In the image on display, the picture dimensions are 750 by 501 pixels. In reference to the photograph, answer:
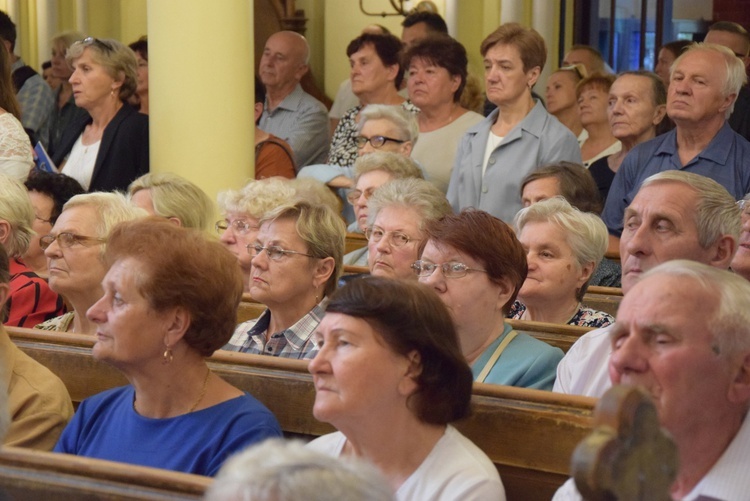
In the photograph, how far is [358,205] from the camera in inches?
192

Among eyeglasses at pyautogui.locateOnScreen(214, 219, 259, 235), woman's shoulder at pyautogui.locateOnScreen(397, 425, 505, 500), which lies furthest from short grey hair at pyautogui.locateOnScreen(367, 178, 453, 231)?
woman's shoulder at pyautogui.locateOnScreen(397, 425, 505, 500)

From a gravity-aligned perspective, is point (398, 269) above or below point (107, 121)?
below

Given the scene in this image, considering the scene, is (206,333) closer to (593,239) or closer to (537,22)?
(593,239)

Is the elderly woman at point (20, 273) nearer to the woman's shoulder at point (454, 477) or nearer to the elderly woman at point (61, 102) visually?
the woman's shoulder at point (454, 477)

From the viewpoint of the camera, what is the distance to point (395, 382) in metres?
2.41

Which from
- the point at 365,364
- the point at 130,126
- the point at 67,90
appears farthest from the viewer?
the point at 67,90

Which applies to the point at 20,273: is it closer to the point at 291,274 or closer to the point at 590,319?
the point at 291,274

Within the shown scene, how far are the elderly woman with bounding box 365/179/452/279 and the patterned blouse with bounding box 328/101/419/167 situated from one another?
6.42 feet

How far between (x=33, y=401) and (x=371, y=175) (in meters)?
2.20

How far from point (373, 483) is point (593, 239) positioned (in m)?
2.59

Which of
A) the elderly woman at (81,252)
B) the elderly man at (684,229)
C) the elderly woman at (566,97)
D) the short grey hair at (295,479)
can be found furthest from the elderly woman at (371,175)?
the short grey hair at (295,479)

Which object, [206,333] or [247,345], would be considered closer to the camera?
[206,333]

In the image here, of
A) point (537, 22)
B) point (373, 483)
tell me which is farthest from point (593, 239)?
point (537, 22)

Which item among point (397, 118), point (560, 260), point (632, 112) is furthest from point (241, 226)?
point (632, 112)
